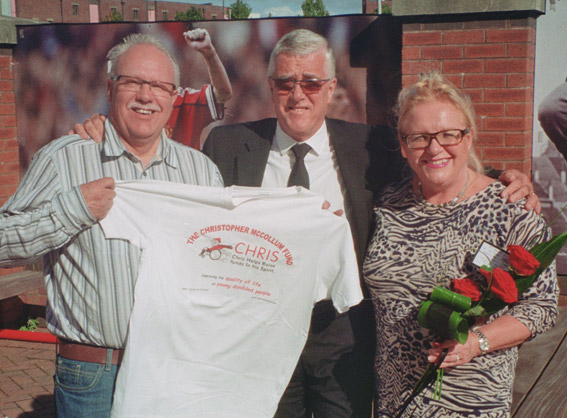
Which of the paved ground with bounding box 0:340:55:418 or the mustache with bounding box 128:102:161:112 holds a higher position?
the mustache with bounding box 128:102:161:112

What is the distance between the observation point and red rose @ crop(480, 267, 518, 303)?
2.25m

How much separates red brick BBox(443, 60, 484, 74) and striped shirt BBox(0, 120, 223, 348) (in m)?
2.99

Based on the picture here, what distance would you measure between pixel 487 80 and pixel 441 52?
0.40 metres

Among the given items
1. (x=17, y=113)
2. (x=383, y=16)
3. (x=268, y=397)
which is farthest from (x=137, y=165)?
(x=17, y=113)

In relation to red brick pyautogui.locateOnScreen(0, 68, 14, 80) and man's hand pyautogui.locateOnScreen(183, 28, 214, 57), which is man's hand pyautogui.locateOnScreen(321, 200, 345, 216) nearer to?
man's hand pyautogui.locateOnScreen(183, 28, 214, 57)

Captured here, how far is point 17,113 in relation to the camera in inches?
250

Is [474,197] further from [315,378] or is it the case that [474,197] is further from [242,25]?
[242,25]

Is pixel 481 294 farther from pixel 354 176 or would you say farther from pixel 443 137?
pixel 354 176

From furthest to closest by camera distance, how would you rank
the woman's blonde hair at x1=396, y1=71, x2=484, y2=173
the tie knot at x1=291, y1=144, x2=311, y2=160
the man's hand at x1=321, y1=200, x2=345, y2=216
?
1. the tie knot at x1=291, y1=144, x2=311, y2=160
2. the man's hand at x1=321, y1=200, x2=345, y2=216
3. the woman's blonde hair at x1=396, y1=71, x2=484, y2=173

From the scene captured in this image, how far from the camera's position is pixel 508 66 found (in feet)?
15.6

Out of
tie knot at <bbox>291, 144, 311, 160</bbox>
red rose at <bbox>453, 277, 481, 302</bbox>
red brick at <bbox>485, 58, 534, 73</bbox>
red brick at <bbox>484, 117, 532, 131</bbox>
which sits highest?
red brick at <bbox>485, 58, 534, 73</bbox>

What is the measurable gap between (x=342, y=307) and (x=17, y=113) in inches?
190

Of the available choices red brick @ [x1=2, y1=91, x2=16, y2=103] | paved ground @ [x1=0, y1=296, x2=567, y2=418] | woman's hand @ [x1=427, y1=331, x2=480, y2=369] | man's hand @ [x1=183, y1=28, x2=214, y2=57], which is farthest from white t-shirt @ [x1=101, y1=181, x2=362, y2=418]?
red brick @ [x1=2, y1=91, x2=16, y2=103]

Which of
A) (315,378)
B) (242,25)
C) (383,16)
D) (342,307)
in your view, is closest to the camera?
(342,307)
